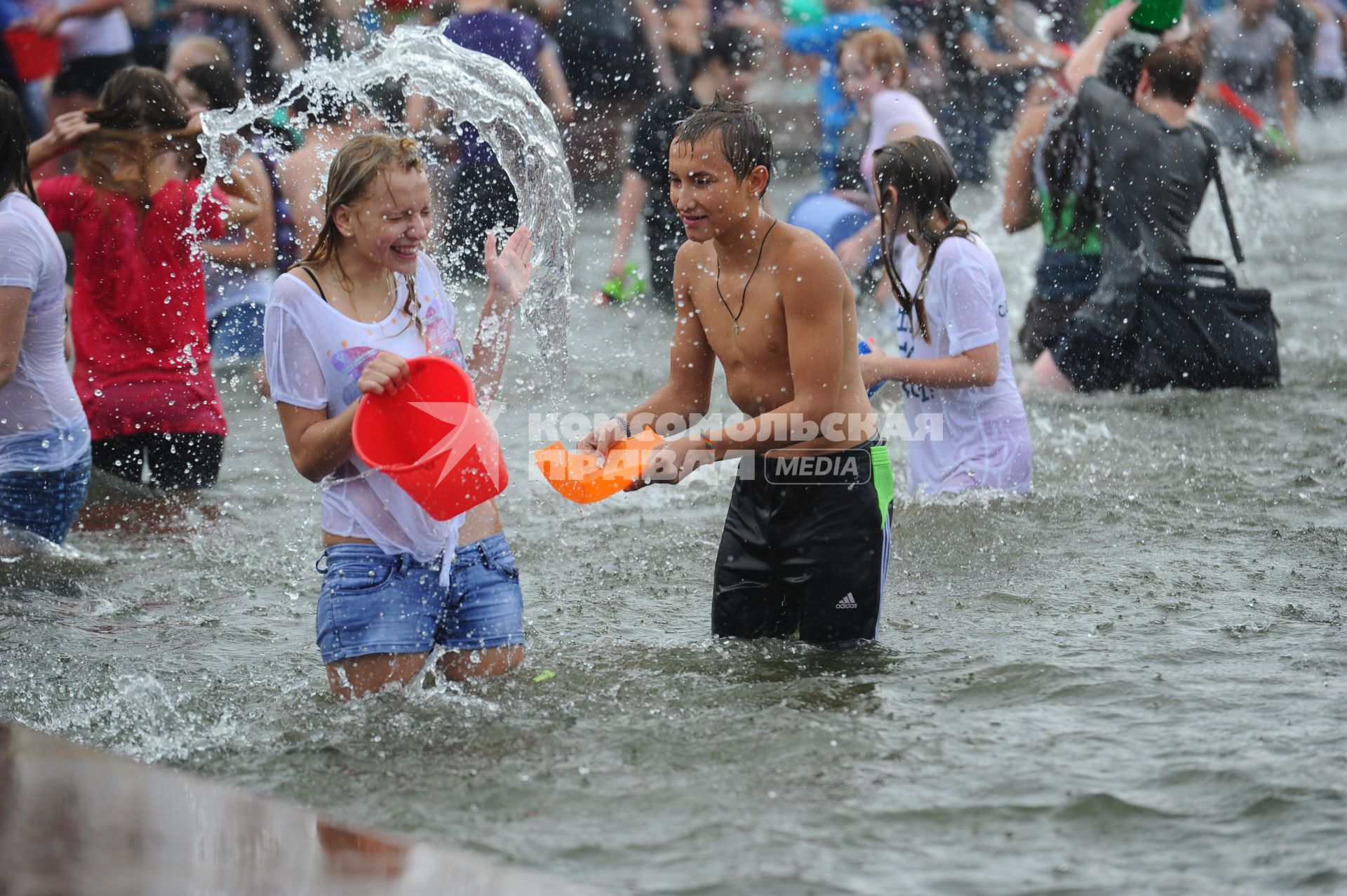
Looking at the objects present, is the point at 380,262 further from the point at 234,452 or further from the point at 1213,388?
the point at 1213,388

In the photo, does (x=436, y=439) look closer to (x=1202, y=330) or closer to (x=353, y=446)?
(x=353, y=446)

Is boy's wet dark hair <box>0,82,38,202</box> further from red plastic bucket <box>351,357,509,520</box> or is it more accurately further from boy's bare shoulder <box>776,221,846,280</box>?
boy's bare shoulder <box>776,221,846,280</box>

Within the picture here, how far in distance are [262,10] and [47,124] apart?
1.68 metres

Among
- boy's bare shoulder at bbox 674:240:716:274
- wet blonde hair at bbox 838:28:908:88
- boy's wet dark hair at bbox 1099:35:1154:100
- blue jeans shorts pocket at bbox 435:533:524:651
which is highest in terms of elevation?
wet blonde hair at bbox 838:28:908:88

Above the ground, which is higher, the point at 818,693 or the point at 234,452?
the point at 234,452

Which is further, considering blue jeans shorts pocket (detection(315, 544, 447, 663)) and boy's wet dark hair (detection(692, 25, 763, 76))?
boy's wet dark hair (detection(692, 25, 763, 76))

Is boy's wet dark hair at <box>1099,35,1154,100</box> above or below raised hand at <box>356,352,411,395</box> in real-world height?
above

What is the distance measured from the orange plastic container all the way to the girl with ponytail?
4.48ft

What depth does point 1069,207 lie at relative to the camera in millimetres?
7859

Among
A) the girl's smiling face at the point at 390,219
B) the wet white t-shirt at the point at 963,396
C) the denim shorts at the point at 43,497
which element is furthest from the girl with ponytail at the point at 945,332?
the denim shorts at the point at 43,497

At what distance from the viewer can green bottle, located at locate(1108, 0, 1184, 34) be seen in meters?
8.41

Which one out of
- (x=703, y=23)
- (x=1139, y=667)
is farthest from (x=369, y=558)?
(x=703, y=23)

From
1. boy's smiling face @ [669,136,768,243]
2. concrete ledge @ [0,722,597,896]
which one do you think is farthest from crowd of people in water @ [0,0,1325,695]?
concrete ledge @ [0,722,597,896]

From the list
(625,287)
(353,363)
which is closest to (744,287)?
(353,363)
